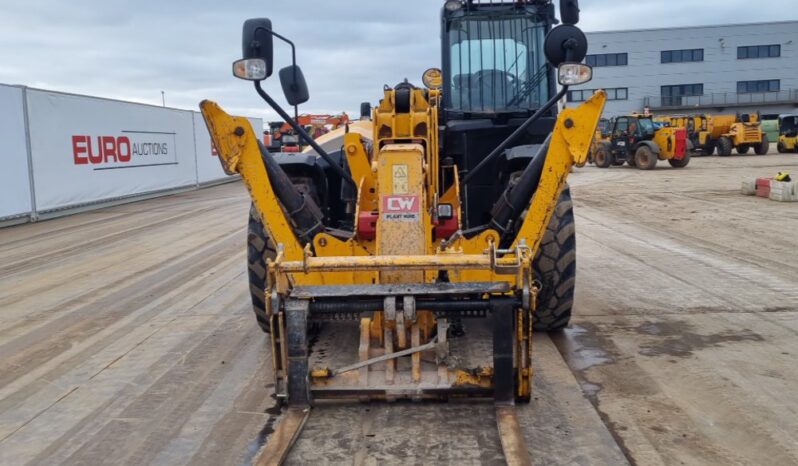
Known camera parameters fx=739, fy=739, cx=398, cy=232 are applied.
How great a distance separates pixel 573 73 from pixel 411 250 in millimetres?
1434

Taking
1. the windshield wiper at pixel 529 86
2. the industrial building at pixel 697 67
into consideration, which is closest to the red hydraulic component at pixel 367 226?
the windshield wiper at pixel 529 86

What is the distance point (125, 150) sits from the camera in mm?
19828

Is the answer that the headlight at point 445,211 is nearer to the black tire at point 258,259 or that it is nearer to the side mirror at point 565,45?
the side mirror at point 565,45

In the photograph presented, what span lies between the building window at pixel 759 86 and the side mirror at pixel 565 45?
6208cm

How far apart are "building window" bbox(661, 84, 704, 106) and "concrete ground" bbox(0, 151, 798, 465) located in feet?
175

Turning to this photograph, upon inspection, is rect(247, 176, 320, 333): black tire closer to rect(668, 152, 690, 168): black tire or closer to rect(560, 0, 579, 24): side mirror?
rect(560, 0, 579, 24): side mirror

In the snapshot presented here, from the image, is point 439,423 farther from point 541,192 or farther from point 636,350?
point 636,350

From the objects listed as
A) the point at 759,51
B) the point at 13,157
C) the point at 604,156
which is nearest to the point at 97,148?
the point at 13,157

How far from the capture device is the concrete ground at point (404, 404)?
12.7 feet

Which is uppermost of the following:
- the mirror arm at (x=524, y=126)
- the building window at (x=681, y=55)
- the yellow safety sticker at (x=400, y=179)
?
the building window at (x=681, y=55)

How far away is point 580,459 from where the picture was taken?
12.0 feet

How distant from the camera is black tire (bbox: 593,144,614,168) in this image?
3123 cm

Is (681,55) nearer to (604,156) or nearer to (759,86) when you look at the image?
(759,86)

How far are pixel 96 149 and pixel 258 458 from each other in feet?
54.0
